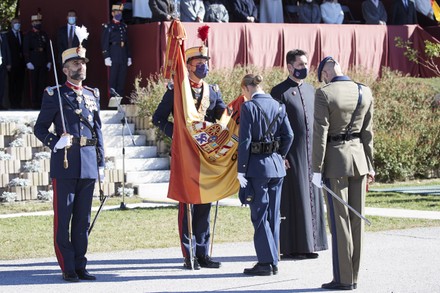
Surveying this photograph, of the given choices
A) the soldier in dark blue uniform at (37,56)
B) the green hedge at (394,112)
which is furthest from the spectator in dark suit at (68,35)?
the green hedge at (394,112)

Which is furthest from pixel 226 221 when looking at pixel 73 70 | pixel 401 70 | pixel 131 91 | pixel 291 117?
pixel 401 70

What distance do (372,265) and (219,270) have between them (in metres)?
1.64

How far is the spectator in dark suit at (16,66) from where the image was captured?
23.6 m

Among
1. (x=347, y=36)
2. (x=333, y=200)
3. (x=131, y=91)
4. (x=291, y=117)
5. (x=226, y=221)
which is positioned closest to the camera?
(x=333, y=200)

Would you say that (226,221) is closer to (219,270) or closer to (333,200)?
(219,270)

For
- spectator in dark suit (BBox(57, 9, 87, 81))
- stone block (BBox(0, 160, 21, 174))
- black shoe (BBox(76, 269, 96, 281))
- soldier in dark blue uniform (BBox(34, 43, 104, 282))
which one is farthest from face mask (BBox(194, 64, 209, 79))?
spectator in dark suit (BBox(57, 9, 87, 81))

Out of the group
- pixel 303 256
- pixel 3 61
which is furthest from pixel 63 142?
pixel 3 61

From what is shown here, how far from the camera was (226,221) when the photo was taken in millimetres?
14836

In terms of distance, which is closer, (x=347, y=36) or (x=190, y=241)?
(x=190, y=241)

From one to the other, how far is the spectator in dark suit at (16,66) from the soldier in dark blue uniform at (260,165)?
13.7 meters

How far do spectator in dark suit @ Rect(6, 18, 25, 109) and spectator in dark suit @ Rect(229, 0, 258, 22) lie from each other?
4887 mm

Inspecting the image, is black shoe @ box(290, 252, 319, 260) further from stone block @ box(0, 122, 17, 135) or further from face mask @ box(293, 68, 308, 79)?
A: stone block @ box(0, 122, 17, 135)

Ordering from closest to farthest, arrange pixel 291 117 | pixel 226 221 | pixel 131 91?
pixel 291 117, pixel 226 221, pixel 131 91

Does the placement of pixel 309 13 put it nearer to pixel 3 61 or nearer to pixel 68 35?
pixel 68 35
